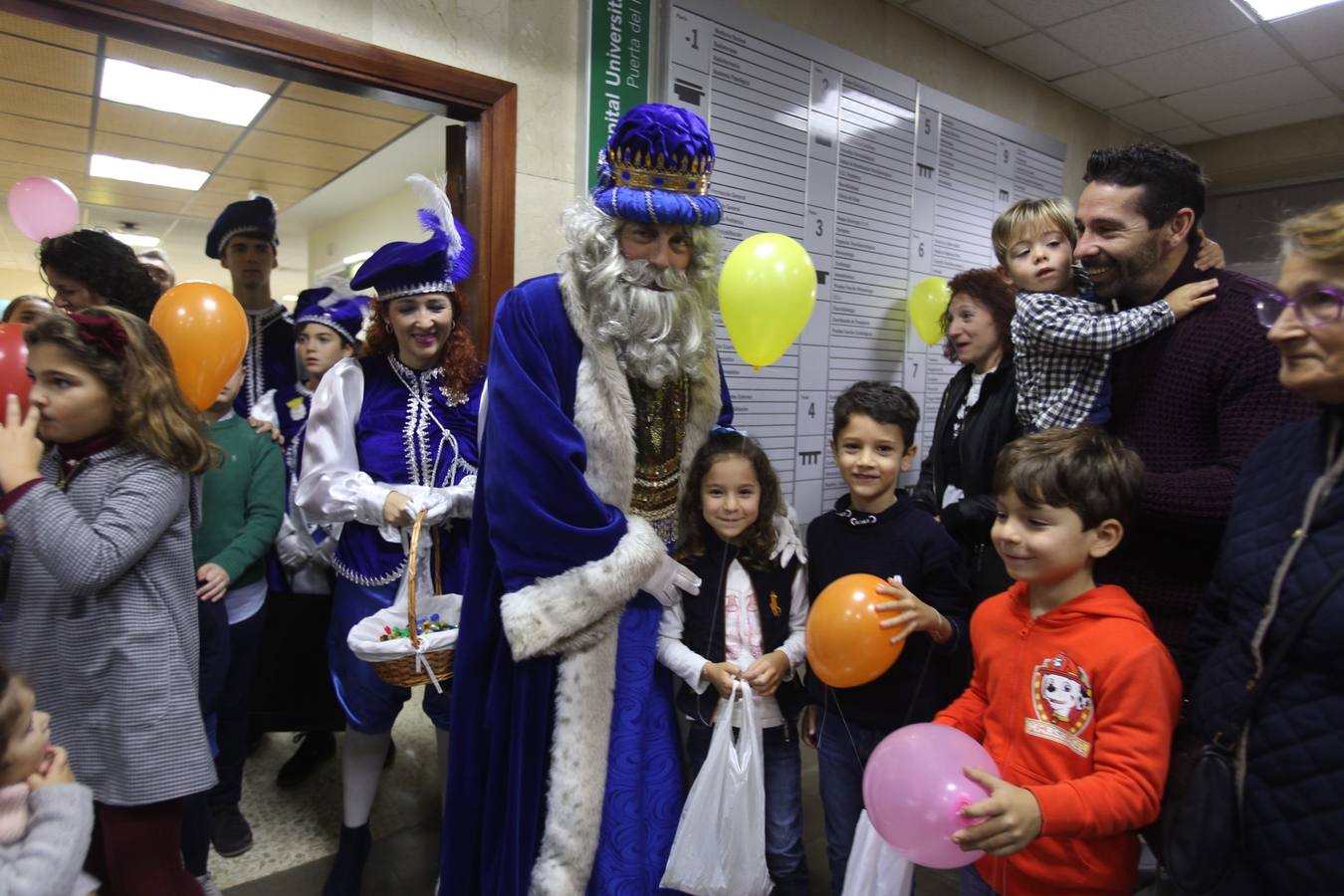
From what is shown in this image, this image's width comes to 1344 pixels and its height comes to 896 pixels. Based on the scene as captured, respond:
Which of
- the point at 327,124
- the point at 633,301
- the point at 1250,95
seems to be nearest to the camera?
the point at 633,301

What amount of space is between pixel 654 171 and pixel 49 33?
337 centimetres

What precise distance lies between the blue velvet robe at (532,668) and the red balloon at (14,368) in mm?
835

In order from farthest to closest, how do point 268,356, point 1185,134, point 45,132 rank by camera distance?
point 1185,134 < point 45,132 < point 268,356

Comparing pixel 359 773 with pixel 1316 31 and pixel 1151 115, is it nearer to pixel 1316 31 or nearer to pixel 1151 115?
pixel 1316 31

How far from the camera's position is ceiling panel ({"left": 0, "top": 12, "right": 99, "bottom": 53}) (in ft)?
10.0

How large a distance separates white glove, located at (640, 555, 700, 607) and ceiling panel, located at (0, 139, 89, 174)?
20.0 ft

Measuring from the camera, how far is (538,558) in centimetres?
146

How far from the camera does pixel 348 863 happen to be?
1959mm

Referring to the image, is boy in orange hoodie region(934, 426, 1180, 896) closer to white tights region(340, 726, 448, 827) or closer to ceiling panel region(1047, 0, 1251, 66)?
white tights region(340, 726, 448, 827)

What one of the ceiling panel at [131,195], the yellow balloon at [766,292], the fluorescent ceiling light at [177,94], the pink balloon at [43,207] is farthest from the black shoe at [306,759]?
the ceiling panel at [131,195]

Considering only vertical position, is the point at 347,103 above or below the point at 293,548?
above

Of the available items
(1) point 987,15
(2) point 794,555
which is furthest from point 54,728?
(1) point 987,15

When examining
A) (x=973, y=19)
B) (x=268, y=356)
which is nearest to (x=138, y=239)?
(x=268, y=356)

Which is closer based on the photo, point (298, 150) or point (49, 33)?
point (49, 33)
